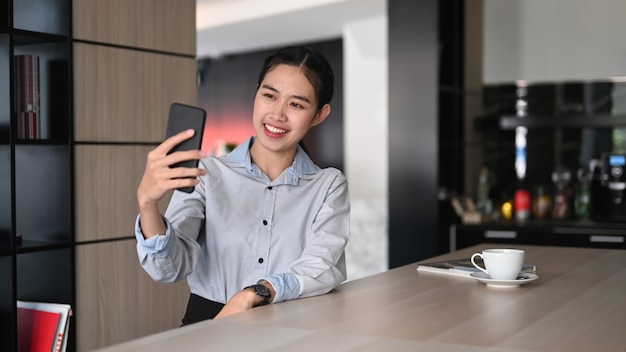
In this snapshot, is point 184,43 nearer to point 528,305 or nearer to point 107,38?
point 107,38

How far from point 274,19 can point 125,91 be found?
4.61 metres

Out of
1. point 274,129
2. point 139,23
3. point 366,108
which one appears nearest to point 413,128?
point 139,23

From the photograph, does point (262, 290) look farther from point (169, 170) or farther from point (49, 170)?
point (49, 170)

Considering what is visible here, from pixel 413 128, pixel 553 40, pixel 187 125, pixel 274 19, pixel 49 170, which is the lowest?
pixel 49 170

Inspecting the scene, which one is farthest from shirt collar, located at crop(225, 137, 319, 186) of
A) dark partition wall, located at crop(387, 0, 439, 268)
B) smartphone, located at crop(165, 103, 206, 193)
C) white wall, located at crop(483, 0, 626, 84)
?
white wall, located at crop(483, 0, 626, 84)

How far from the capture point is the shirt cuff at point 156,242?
5.92 ft

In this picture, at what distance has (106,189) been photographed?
316cm

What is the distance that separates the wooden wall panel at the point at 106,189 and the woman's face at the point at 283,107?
1.25 m

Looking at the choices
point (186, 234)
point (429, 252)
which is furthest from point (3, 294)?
point (429, 252)

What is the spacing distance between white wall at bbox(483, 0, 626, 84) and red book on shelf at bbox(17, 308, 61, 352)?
3.65 meters

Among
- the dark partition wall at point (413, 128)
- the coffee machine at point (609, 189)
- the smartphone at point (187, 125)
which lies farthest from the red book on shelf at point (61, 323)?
the coffee machine at point (609, 189)

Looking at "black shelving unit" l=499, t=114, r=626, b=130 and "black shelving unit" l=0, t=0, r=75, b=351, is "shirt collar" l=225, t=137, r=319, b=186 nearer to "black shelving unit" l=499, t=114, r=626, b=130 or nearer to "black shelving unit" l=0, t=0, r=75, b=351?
"black shelving unit" l=0, t=0, r=75, b=351

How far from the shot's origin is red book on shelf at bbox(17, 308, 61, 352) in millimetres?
2689

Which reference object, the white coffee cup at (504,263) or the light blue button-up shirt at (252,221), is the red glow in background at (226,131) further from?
the white coffee cup at (504,263)
